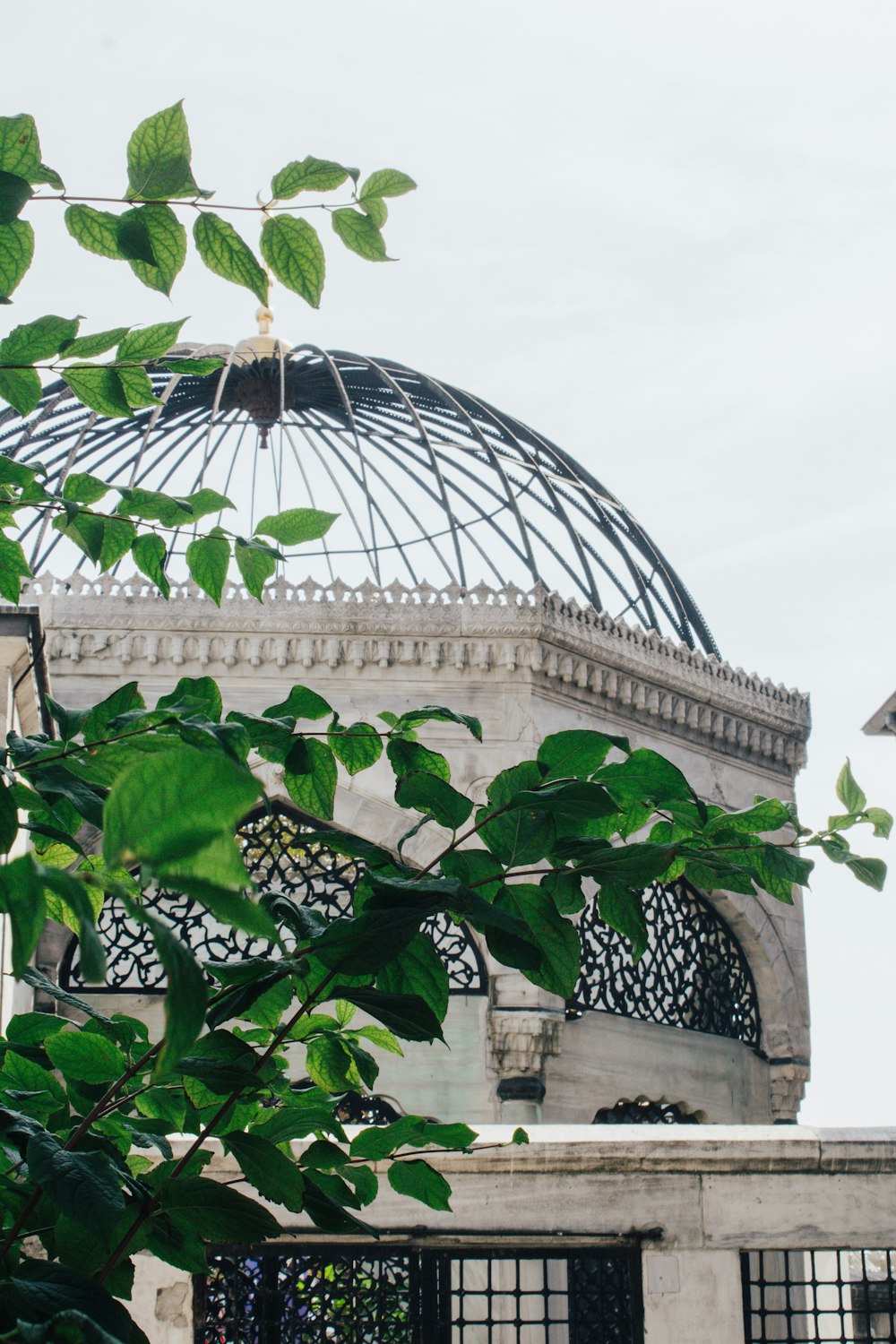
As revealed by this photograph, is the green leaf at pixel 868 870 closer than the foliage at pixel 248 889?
No

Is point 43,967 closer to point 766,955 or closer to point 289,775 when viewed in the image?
point 766,955

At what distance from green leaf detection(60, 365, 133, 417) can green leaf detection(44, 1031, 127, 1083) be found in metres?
0.93

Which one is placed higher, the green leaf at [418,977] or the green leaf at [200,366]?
the green leaf at [200,366]

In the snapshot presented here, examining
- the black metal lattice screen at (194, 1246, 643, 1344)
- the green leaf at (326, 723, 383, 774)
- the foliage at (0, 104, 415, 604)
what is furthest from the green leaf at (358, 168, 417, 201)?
the black metal lattice screen at (194, 1246, 643, 1344)

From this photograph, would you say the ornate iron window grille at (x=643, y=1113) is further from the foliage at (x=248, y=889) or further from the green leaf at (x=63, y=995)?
the green leaf at (x=63, y=995)

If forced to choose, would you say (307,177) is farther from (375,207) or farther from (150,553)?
(150,553)

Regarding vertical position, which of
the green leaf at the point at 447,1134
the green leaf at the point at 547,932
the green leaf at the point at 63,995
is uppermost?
the green leaf at the point at 547,932

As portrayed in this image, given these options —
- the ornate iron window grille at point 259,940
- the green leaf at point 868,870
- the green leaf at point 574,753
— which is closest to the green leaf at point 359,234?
the green leaf at point 574,753

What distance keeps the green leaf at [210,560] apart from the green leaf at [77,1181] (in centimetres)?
102

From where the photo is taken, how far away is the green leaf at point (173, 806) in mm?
1118

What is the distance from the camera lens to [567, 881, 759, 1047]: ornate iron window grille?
974cm

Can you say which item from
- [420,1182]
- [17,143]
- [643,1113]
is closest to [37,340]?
[17,143]

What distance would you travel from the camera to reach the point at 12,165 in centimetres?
189

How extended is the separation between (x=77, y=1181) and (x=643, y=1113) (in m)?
8.66
